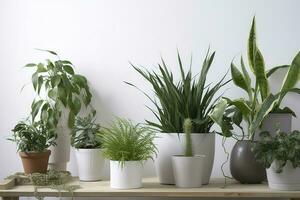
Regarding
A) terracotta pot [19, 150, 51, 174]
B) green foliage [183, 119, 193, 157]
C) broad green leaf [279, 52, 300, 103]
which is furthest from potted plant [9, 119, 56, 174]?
broad green leaf [279, 52, 300, 103]

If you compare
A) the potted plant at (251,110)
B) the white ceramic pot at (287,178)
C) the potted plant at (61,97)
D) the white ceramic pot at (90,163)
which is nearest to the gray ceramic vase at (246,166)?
the potted plant at (251,110)

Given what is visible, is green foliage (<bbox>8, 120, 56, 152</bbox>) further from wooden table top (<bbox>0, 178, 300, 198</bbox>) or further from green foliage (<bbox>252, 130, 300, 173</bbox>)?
green foliage (<bbox>252, 130, 300, 173</bbox>)

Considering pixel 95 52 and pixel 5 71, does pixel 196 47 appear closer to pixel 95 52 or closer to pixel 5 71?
pixel 95 52

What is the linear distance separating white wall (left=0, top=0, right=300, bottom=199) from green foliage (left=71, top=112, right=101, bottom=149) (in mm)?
166

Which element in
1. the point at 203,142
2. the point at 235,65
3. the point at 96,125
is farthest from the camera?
the point at 235,65

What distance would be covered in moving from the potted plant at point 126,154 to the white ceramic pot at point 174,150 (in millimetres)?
54

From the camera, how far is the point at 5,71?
5.94 feet

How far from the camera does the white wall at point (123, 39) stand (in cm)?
174

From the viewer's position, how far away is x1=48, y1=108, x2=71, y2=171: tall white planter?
167cm

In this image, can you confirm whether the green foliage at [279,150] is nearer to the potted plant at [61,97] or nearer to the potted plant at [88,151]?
the potted plant at [88,151]

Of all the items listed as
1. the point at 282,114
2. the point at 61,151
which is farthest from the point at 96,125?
the point at 282,114

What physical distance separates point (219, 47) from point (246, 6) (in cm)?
21

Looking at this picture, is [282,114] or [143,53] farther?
[143,53]

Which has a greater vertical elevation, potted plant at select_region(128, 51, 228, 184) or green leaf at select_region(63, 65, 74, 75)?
green leaf at select_region(63, 65, 74, 75)
